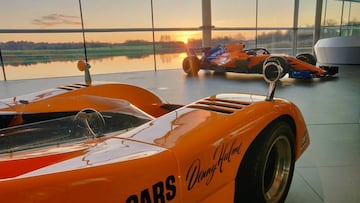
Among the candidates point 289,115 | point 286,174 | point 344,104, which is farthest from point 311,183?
point 344,104

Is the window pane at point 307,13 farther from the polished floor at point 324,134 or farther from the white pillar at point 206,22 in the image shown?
the polished floor at point 324,134

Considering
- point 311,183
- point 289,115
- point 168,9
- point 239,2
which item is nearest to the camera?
point 289,115

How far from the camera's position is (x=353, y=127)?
134 inches

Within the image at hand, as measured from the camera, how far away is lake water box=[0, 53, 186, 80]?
33.3ft

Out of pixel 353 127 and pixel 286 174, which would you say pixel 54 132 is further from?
pixel 353 127

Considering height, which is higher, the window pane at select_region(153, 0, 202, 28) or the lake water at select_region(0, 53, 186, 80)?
the window pane at select_region(153, 0, 202, 28)

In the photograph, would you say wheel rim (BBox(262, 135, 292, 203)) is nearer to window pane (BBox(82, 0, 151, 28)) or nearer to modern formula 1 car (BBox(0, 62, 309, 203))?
modern formula 1 car (BBox(0, 62, 309, 203))

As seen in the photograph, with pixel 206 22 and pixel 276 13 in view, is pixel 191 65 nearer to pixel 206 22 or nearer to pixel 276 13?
pixel 206 22

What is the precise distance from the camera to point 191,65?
9.91 m

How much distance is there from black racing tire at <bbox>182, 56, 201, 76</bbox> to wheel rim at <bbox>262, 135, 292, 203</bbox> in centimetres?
809

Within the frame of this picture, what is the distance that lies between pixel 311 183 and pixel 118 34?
33.9ft

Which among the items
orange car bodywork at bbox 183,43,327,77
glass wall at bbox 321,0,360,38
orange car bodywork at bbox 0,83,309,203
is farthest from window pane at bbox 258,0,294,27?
orange car bodywork at bbox 0,83,309,203

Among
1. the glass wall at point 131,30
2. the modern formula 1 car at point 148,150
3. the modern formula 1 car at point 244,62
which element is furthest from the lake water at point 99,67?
the modern formula 1 car at point 148,150

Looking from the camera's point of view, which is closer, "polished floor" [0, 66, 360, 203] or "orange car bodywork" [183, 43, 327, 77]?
"polished floor" [0, 66, 360, 203]
